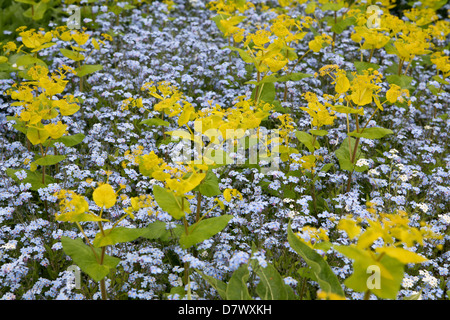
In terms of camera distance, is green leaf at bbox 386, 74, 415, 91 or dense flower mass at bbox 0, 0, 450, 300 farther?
green leaf at bbox 386, 74, 415, 91

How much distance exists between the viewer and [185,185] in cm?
261

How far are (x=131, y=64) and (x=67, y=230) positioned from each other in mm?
2283

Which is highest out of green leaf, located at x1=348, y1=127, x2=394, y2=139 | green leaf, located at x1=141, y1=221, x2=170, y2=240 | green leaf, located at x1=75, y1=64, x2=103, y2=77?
green leaf, located at x1=75, y1=64, x2=103, y2=77

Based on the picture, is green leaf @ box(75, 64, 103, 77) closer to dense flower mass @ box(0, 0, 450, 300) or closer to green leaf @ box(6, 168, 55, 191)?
dense flower mass @ box(0, 0, 450, 300)

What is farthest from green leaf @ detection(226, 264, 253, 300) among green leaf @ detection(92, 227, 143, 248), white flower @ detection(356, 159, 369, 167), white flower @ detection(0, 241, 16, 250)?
white flower @ detection(356, 159, 369, 167)

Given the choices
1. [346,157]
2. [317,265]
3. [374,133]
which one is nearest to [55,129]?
[317,265]

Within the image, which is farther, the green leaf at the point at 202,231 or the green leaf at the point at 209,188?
the green leaf at the point at 209,188

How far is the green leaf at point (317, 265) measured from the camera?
8.24 feet

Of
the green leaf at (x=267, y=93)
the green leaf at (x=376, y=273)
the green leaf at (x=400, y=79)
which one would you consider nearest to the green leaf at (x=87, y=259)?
the green leaf at (x=376, y=273)

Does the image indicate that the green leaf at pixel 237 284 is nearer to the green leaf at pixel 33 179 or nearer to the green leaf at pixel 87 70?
the green leaf at pixel 33 179

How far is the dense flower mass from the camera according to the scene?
8.78 ft

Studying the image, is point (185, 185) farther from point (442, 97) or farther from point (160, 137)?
point (442, 97)

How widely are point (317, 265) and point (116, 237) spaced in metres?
1.21

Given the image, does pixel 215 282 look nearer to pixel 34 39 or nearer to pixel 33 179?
pixel 33 179
